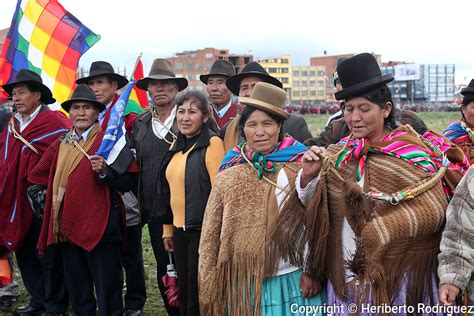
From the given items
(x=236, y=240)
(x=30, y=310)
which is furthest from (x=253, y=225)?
(x=30, y=310)

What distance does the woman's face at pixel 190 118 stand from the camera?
182 inches

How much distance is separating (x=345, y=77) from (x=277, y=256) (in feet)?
3.78

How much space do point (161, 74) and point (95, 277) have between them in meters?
1.98

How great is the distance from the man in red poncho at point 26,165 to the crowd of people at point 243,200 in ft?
0.04

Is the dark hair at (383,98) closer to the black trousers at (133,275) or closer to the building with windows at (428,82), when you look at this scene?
the black trousers at (133,275)

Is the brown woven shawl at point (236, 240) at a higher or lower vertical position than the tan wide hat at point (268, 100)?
lower

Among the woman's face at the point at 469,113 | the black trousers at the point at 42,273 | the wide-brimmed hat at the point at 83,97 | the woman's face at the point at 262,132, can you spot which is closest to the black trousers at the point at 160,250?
the black trousers at the point at 42,273

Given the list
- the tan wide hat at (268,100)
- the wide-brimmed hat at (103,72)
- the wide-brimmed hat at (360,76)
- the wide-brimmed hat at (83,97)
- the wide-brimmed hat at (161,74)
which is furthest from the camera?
the wide-brimmed hat at (103,72)

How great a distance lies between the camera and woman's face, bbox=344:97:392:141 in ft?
10.8

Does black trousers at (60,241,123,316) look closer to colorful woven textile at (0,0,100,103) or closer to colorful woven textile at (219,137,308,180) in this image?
colorful woven textile at (219,137,308,180)

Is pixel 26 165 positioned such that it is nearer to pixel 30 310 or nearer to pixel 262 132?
pixel 30 310

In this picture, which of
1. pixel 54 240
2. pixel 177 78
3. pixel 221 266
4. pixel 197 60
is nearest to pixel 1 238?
pixel 54 240

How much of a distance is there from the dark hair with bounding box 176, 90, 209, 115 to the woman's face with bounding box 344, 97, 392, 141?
160 cm

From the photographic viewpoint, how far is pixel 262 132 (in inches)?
152
